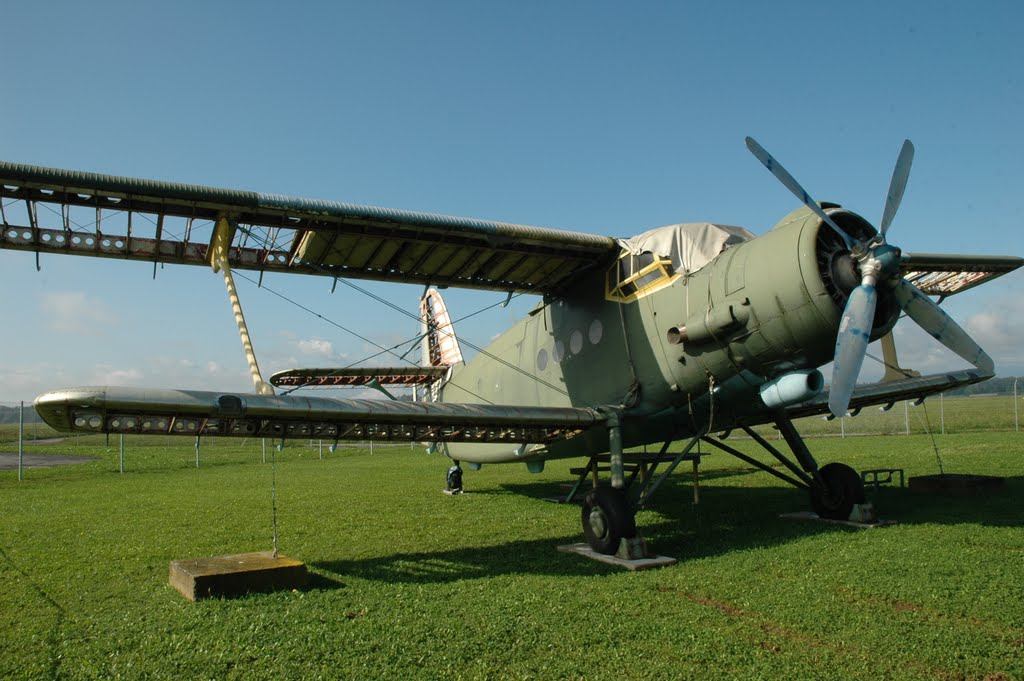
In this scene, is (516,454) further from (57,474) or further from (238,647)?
(57,474)

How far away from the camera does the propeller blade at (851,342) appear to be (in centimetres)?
727

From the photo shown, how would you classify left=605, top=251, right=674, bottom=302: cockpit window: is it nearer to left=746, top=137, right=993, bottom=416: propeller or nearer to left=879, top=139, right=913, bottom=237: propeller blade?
left=746, top=137, right=993, bottom=416: propeller

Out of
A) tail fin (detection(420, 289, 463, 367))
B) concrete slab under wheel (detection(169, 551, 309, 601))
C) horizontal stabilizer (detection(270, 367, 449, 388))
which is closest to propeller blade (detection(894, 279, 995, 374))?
concrete slab under wheel (detection(169, 551, 309, 601))

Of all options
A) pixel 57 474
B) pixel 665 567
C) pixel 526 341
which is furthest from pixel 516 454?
pixel 57 474

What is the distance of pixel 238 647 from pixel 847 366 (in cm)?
657

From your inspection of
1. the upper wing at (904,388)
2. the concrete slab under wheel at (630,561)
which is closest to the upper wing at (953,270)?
the upper wing at (904,388)

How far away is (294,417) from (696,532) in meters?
6.19

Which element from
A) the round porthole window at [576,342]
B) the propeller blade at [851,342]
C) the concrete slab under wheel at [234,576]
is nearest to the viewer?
the concrete slab under wheel at [234,576]

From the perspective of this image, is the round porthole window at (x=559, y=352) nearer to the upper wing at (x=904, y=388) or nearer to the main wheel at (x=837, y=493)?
the upper wing at (x=904, y=388)

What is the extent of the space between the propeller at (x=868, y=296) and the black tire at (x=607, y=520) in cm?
281

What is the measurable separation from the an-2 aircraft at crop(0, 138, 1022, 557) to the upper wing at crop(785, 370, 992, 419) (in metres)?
0.05

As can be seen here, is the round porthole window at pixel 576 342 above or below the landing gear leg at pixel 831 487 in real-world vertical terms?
above

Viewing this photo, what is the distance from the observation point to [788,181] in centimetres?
786

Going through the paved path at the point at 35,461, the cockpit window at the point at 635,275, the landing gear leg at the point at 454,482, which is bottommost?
the paved path at the point at 35,461
